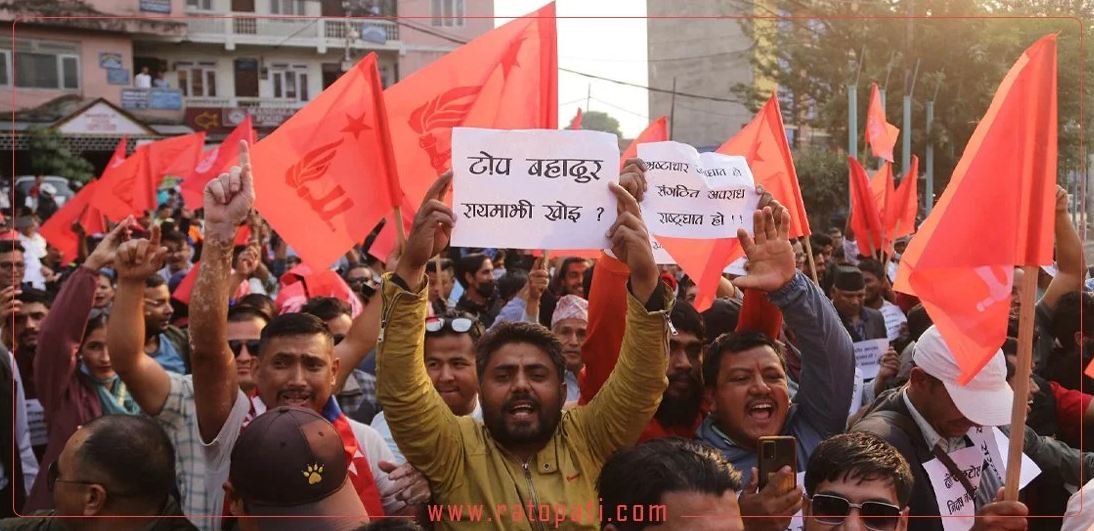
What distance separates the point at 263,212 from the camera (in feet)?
13.9

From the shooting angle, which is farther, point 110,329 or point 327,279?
point 327,279

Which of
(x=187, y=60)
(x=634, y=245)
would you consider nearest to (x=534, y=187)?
(x=634, y=245)

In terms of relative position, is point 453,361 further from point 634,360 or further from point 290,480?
point 290,480

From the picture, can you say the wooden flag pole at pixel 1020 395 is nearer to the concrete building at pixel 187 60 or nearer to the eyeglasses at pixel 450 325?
the eyeglasses at pixel 450 325

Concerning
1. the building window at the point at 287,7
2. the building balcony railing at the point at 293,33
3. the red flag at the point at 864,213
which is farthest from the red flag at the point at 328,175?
A: the building window at the point at 287,7

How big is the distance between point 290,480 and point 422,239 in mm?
707

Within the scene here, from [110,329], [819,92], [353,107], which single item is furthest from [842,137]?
[110,329]

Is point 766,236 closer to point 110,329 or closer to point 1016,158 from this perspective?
point 1016,158

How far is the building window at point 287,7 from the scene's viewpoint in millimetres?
31891

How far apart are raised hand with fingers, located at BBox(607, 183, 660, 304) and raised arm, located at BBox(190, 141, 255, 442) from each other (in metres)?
1.04

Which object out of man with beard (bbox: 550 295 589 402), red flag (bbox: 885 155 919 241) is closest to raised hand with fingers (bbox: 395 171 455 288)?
man with beard (bbox: 550 295 589 402)

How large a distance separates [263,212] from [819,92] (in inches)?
785

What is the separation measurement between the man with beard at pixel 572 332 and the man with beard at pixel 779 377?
1238 mm

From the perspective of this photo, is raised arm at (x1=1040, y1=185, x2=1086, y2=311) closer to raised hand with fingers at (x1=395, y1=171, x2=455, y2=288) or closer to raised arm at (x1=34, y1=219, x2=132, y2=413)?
raised hand with fingers at (x1=395, y1=171, x2=455, y2=288)
